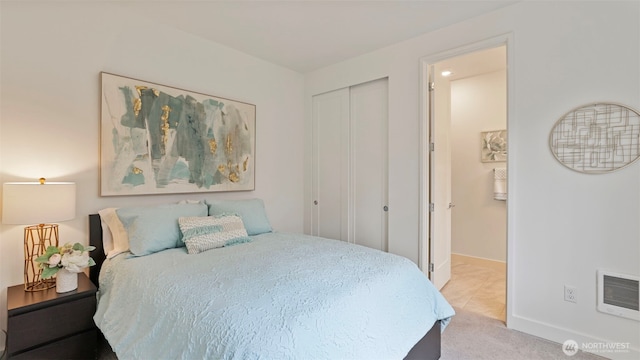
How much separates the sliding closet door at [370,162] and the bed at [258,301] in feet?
3.64

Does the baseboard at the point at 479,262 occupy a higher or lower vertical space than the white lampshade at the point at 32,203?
lower

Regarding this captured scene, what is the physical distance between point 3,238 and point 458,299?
149 inches

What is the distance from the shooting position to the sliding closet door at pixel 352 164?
3.18 metres

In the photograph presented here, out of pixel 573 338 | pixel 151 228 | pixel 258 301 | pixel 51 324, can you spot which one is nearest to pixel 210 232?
pixel 151 228

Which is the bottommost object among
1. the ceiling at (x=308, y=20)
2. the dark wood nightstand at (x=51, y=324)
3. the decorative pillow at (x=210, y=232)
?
the dark wood nightstand at (x=51, y=324)

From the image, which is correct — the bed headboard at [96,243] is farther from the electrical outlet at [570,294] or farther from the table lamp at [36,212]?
the electrical outlet at [570,294]

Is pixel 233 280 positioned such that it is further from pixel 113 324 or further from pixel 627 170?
pixel 627 170

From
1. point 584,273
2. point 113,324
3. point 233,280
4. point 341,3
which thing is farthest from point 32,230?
point 584,273

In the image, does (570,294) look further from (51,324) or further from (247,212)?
(51,324)

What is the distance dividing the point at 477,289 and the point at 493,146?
6.43 ft

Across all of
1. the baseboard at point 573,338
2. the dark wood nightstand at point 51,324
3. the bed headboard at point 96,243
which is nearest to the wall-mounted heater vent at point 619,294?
the baseboard at point 573,338

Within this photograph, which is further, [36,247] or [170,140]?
[170,140]

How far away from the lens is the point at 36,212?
1.72 m

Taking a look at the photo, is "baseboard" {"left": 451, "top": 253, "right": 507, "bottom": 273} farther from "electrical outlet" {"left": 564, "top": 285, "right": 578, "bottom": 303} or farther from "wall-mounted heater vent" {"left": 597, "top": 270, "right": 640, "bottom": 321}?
"wall-mounted heater vent" {"left": 597, "top": 270, "right": 640, "bottom": 321}
